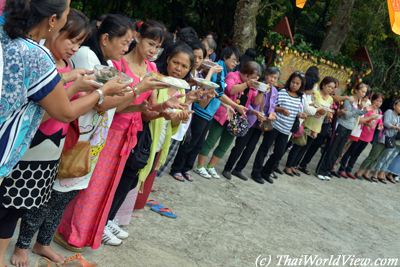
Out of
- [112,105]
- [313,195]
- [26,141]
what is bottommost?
[313,195]

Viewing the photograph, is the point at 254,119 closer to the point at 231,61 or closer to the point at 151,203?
the point at 231,61

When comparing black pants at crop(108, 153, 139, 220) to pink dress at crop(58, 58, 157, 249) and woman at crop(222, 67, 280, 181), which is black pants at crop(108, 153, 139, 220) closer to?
pink dress at crop(58, 58, 157, 249)

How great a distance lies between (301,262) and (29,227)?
246cm

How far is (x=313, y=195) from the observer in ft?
21.9

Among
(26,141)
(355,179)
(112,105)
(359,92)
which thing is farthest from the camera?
(355,179)

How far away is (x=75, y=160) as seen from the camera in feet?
8.87

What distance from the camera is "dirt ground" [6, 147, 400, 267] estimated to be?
3656 millimetres

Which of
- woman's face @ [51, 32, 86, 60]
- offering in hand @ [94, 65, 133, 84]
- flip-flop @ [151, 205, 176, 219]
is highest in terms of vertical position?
woman's face @ [51, 32, 86, 60]

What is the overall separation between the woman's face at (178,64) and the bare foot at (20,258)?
1612 mm

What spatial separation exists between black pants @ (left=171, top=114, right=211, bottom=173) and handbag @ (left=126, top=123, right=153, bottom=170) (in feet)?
5.60

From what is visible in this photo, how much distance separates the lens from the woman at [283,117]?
6174mm

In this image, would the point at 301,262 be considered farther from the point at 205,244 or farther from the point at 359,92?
the point at 359,92

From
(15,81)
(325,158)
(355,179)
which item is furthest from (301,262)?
(355,179)

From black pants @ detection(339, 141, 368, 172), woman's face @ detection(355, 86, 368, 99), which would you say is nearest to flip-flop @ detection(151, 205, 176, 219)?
woman's face @ detection(355, 86, 368, 99)
